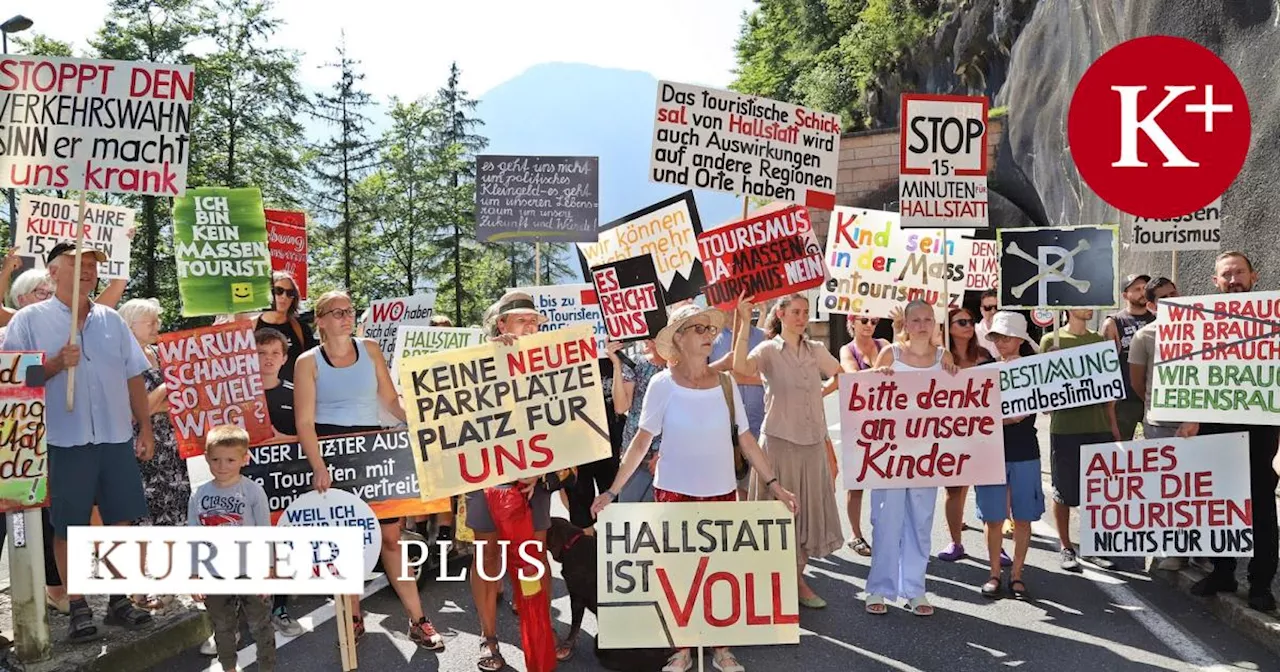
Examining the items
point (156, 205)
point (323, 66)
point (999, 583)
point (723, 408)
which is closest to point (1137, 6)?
point (999, 583)

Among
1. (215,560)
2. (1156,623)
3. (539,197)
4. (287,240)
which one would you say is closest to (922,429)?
(1156,623)

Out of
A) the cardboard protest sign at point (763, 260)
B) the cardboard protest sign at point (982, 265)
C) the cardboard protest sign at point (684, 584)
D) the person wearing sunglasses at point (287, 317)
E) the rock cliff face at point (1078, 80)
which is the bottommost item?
the cardboard protest sign at point (684, 584)

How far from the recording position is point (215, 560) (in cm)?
510

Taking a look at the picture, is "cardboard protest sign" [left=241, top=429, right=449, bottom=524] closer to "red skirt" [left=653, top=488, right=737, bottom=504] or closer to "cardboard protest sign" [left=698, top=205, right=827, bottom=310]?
"red skirt" [left=653, top=488, right=737, bottom=504]

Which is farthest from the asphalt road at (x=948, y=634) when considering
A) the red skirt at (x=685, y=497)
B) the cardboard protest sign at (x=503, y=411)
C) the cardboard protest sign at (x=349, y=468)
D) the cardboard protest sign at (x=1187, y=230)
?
the cardboard protest sign at (x=1187, y=230)

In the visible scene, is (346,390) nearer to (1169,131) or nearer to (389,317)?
(389,317)

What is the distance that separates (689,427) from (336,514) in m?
1.96

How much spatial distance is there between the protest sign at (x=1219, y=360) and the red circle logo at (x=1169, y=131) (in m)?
3.39

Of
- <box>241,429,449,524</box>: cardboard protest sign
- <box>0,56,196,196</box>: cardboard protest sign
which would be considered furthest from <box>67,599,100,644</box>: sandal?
<box>0,56,196,196</box>: cardboard protest sign

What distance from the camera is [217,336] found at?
7.57m

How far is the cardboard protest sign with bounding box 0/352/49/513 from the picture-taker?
5.71 meters

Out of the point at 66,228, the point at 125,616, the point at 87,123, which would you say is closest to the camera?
the point at 125,616

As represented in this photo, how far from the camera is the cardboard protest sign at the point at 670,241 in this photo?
9836mm

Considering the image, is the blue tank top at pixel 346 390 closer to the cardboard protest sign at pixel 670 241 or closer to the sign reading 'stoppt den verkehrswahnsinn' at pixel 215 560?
the sign reading 'stoppt den verkehrswahnsinn' at pixel 215 560
